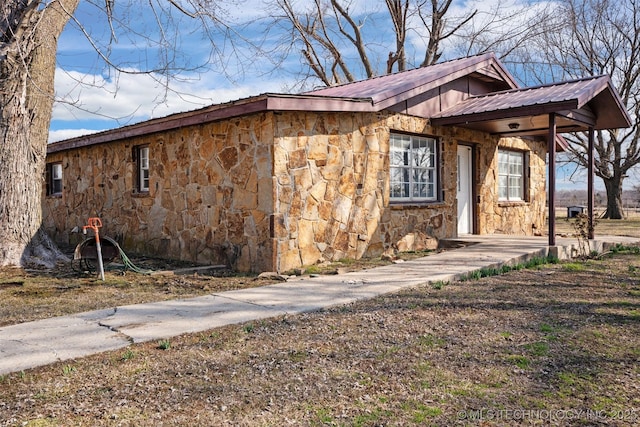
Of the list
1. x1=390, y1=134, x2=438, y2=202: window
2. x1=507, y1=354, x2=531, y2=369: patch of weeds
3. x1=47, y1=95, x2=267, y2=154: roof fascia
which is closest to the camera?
x1=507, y1=354, x2=531, y2=369: patch of weeds

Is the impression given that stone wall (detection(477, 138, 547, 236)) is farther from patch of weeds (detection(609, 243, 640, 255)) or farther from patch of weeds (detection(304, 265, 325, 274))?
patch of weeds (detection(304, 265, 325, 274))

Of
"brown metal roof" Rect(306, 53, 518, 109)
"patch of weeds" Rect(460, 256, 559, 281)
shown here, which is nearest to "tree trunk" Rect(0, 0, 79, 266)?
"brown metal roof" Rect(306, 53, 518, 109)

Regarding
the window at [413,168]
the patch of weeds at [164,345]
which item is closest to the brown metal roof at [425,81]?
the window at [413,168]

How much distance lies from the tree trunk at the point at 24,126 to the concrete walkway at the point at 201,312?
4.26 metres

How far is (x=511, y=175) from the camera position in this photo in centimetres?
1434

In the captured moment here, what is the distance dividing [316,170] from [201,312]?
12.4 feet

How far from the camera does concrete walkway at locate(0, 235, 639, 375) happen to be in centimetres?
427

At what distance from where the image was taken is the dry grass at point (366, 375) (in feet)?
10.0

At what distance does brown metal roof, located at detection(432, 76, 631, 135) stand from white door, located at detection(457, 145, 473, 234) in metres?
0.76

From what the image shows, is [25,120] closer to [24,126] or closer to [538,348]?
[24,126]

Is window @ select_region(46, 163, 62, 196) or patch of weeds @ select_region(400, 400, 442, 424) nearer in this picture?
patch of weeds @ select_region(400, 400, 442, 424)

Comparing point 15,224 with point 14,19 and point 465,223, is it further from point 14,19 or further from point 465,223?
point 465,223

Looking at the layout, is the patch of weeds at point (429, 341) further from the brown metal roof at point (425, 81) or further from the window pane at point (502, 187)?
the window pane at point (502, 187)

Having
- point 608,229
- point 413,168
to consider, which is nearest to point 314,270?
point 413,168
